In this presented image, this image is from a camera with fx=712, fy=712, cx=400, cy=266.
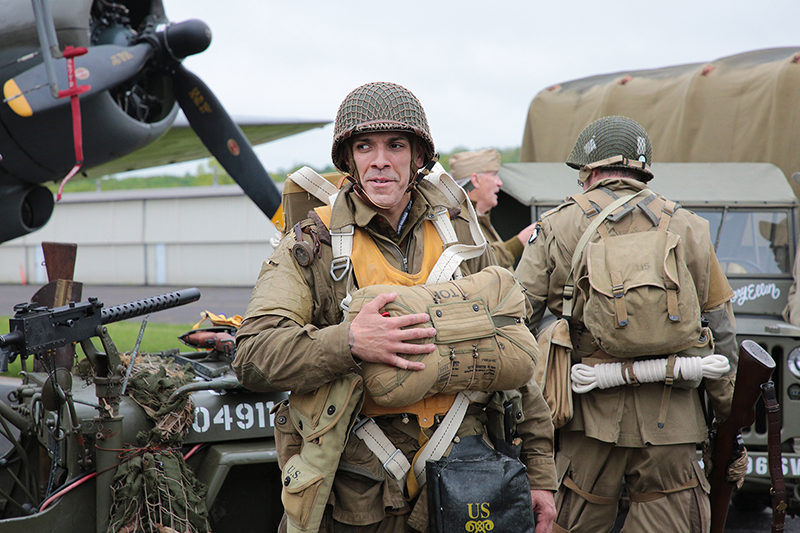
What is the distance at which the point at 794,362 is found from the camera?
3.80 meters

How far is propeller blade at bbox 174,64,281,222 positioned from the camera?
28.6 feet

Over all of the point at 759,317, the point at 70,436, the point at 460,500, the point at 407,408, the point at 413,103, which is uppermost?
the point at 413,103

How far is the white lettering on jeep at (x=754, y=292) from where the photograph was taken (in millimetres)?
4648

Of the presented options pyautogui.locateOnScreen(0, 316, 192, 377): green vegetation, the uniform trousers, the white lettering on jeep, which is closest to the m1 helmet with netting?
the uniform trousers

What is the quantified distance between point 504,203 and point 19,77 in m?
4.75

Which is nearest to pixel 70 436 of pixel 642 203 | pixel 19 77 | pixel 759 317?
pixel 642 203

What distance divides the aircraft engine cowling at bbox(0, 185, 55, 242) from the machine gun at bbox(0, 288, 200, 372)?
19.0ft

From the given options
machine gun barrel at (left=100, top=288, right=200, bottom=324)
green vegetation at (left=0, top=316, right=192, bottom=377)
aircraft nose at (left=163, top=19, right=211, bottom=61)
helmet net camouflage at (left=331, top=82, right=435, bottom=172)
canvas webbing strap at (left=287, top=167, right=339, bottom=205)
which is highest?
helmet net camouflage at (left=331, top=82, right=435, bottom=172)

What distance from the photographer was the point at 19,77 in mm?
6789

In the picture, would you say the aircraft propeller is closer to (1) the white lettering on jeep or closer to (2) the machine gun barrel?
(2) the machine gun barrel

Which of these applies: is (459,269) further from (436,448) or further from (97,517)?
(97,517)

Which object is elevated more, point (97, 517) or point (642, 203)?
point (642, 203)

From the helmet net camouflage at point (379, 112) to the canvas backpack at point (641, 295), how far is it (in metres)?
1.11

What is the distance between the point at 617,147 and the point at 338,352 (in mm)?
1988
